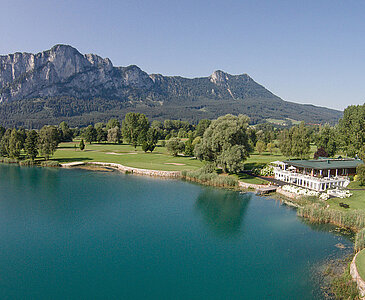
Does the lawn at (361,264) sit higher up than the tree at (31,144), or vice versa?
the tree at (31,144)

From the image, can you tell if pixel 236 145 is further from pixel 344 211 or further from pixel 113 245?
pixel 113 245

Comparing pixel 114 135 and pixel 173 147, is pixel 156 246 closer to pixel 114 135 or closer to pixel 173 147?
pixel 173 147

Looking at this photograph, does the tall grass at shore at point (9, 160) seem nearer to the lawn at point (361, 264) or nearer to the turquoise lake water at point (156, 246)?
the turquoise lake water at point (156, 246)

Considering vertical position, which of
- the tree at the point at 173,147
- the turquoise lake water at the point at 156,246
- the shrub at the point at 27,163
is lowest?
the turquoise lake water at the point at 156,246

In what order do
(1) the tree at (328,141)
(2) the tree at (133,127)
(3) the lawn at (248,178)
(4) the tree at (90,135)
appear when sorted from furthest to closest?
(4) the tree at (90,135)
(2) the tree at (133,127)
(1) the tree at (328,141)
(3) the lawn at (248,178)

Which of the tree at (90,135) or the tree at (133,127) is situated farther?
the tree at (90,135)

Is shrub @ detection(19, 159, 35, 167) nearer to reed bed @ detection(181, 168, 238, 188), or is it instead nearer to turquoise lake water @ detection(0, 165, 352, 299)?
turquoise lake water @ detection(0, 165, 352, 299)

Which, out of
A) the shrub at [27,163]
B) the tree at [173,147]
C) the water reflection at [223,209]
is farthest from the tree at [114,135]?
the water reflection at [223,209]

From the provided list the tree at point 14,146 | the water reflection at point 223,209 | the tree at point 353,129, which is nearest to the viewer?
the water reflection at point 223,209
